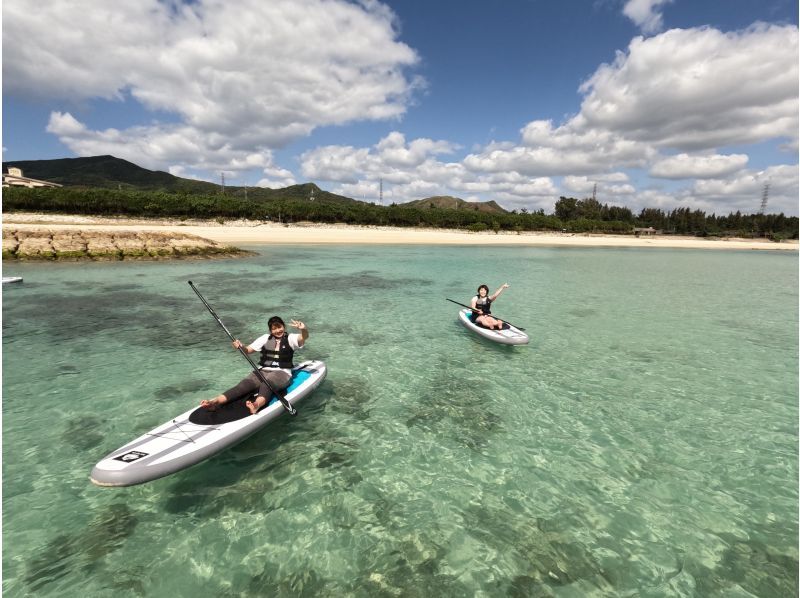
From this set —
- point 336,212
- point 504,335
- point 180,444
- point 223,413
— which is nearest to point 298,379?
point 223,413

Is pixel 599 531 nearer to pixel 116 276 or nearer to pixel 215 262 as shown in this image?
pixel 116 276

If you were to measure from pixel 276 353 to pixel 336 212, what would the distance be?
84.1m

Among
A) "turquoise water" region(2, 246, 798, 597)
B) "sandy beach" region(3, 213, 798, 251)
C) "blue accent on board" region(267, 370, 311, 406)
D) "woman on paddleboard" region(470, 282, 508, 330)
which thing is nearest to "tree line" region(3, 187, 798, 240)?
"sandy beach" region(3, 213, 798, 251)

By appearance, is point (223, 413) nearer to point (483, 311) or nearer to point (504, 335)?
point (504, 335)

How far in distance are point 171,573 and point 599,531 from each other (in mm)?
6285

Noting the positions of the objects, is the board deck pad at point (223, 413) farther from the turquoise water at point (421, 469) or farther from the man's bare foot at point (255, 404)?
the turquoise water at point (421, 469)

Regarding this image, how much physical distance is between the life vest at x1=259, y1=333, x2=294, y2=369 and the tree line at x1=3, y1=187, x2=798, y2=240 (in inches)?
3206

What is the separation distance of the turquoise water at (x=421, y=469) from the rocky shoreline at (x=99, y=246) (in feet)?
63.3

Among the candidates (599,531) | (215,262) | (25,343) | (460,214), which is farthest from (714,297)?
(460,214)

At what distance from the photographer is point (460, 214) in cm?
10212

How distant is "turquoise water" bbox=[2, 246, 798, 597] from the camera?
504cm

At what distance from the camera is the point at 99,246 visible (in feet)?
108

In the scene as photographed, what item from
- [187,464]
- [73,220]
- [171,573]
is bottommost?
[171,573]

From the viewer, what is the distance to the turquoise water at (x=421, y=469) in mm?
5035
